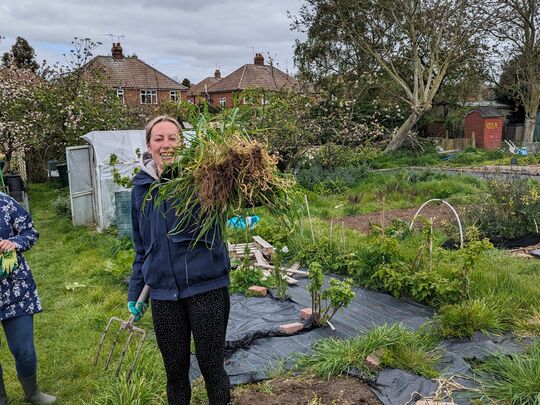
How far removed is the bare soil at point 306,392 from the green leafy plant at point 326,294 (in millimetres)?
716

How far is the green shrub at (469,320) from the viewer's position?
3.59 m

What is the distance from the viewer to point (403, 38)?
18906 millimetres

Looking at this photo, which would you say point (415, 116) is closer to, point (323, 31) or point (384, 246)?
point (323, 31)

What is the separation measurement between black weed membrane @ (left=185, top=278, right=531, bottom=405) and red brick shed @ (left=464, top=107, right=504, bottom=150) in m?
22.0

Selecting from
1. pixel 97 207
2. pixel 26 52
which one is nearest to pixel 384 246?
pixel 97 207

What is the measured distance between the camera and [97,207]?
344 inches

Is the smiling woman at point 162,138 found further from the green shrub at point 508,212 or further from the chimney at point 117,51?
A: the chimney at point 117,51

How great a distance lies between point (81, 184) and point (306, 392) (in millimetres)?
7238

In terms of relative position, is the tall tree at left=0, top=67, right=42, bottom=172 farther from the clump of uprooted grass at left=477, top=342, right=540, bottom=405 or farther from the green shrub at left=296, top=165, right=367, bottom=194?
the clump of uprooted grass at left=477, top=342, right=540, bottom=405

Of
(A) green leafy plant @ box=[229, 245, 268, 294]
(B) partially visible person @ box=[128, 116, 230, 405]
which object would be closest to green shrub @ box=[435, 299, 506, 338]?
(A) green leafy plant @ box=[229, 245, 268, 294]

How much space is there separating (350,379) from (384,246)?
1877mm

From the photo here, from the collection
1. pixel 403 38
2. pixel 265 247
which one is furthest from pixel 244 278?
pixel 403 38

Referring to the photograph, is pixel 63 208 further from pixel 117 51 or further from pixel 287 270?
pixel 117 51

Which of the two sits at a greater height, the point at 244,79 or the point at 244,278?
the point at 244,79
